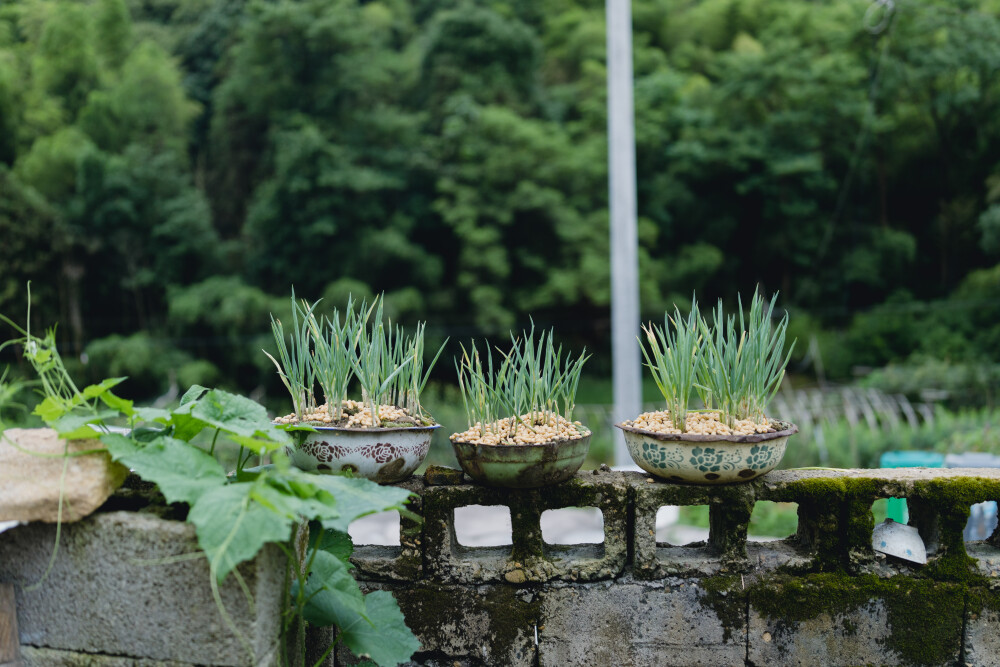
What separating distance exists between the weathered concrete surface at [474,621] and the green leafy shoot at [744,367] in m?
0.66

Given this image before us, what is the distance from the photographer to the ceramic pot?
5.34ft

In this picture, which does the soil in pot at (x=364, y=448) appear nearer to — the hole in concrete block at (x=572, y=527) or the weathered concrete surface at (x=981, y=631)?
the weathered concrete surface at (x=981, y=631)

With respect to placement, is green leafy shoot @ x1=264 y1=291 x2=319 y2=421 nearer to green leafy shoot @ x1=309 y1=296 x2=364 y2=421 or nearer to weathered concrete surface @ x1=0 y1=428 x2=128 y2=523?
green leafy shoot @ x1=309 y1=296 x2=364 y2=421

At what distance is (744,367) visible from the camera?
5.72 feet

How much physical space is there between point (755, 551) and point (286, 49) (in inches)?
502

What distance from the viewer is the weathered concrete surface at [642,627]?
1.70 meters

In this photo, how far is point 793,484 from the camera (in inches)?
67.3

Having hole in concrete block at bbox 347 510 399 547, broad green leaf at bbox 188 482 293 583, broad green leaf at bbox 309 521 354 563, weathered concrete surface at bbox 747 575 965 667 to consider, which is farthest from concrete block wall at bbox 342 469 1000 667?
hole in concrete block at bbox 347 510 399 547

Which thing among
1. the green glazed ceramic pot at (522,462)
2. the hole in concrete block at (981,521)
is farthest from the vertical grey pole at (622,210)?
the green glazed ceramic pot at (522,462)

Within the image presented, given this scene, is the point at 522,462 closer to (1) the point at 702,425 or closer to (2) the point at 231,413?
(1) the point at 702,425

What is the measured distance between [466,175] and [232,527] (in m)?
11.5

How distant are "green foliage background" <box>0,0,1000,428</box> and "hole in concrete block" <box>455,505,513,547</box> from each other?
21.9ft

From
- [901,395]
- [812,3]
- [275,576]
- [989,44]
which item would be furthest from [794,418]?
[812,3]

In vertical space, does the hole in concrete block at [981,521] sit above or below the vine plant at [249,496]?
below
